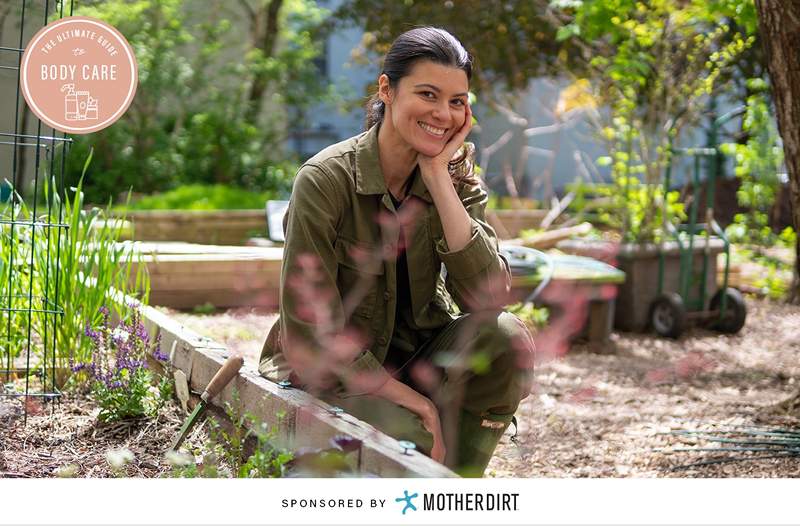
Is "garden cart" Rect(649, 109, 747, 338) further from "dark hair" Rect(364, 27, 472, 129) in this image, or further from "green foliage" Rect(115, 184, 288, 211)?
"dark hair" Rect(364, 27, 472, 129)

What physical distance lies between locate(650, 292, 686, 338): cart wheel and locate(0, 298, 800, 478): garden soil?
2.6 inches

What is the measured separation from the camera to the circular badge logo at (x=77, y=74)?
7.46 feet

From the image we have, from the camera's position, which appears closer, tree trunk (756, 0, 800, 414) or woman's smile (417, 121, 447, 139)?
woman's smile (417, 121, 447, 139)

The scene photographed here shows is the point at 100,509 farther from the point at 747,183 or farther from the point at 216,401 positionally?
the point at 747,183

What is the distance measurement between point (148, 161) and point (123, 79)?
15.7 ft

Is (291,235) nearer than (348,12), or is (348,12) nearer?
(291,235)

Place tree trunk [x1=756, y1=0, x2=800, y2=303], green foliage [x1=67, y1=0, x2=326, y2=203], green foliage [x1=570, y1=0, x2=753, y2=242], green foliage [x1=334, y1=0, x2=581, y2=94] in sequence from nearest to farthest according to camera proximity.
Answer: tree trunk [x1=756, y1=0, x2=800, y2=303] → green foliage [x1=570, y1=0, x2=753, y2=242] → green foliage [x1=67, y1=0, x2=326, y2=203] → green foliage [x1=334, y1=0, x2=581, y2=94]

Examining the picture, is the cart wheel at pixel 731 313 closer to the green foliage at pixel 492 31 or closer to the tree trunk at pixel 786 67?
the tree trunk at pixel 786 67

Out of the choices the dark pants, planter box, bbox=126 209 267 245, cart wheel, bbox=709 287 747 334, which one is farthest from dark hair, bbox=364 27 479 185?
cart wheel, bbox=709 287 747 334

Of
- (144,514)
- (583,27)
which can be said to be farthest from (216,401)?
(583,27)

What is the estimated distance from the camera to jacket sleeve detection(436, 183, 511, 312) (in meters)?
2.03

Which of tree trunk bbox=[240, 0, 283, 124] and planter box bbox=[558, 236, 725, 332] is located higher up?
tree trunk bbox=[240, 0, 283, 124]

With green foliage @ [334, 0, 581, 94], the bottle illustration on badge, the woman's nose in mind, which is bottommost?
the bottle illustration on badge

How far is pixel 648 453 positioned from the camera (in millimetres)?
2746
